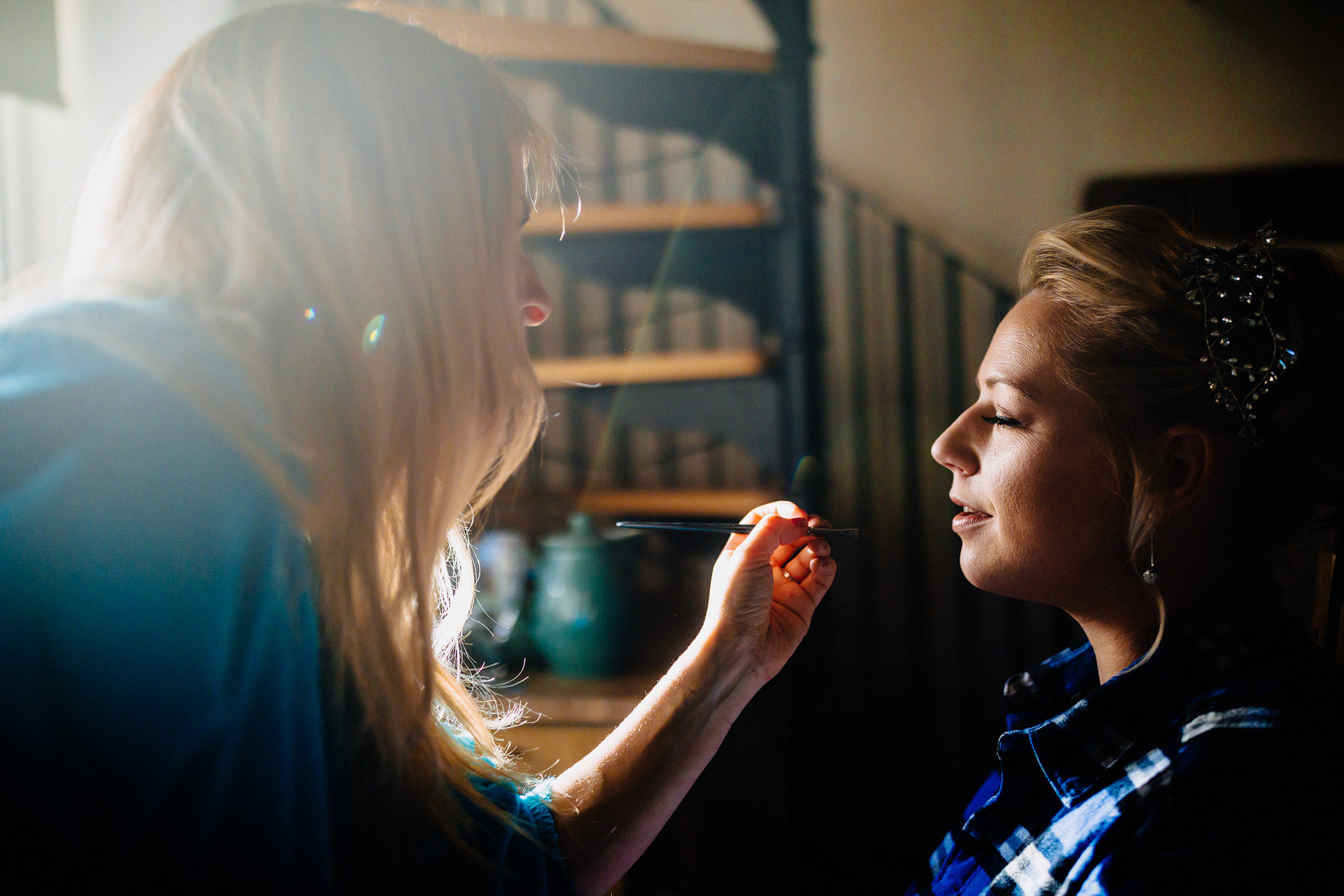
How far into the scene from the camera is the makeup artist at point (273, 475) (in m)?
0.50

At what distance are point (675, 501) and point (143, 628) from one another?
156 centimetres

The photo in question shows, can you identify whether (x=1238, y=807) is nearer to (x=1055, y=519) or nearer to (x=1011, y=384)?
(x=1055, y=519)

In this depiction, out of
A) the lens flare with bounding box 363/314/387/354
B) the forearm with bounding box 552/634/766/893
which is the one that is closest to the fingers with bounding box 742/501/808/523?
the forearm with bounding box 552/634/766/893

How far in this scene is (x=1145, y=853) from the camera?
0.72 m

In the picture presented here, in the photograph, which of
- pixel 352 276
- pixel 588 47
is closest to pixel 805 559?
pixel 352 276

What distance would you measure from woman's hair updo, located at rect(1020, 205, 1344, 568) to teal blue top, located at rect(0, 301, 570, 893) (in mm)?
894

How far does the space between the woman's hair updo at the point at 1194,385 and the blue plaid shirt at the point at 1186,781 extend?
112mm

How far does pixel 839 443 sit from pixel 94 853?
88.7 inches

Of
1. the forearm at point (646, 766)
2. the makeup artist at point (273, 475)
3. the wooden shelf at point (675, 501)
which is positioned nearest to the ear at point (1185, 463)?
the forearm at point (646, 766)

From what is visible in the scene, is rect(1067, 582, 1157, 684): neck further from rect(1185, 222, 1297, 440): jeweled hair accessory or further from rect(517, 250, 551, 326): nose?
rect(517, 250, 551, 326): nose

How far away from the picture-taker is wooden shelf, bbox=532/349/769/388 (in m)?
1.88

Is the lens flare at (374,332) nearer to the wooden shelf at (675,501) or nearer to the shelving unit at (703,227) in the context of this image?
the shelving unit at (703,227)

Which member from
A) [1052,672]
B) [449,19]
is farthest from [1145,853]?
[449,19]

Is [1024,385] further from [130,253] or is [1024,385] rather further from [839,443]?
[839,443]
